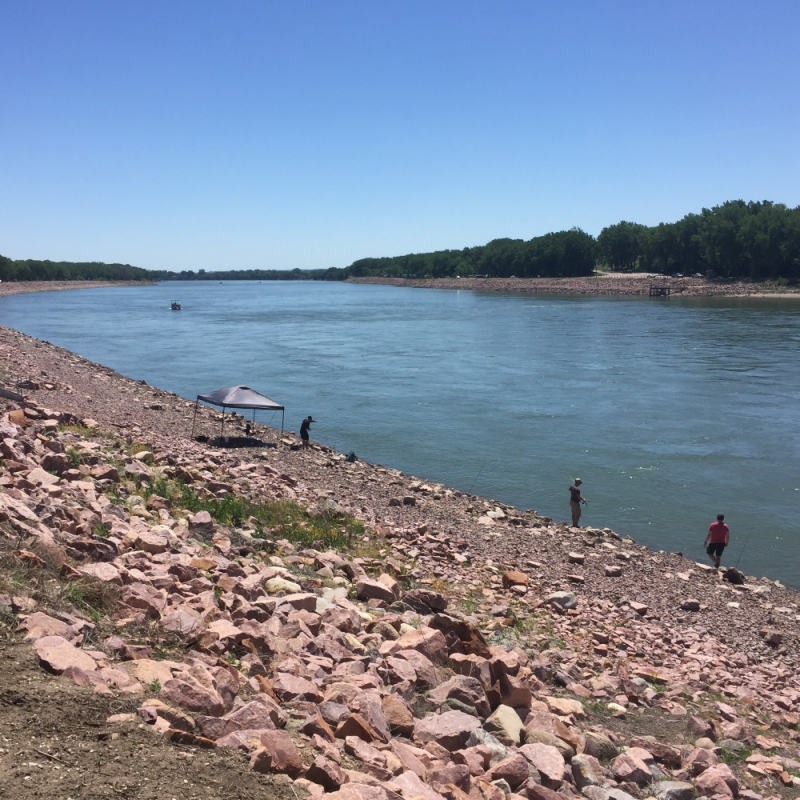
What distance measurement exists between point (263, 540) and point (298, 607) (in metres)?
3.22

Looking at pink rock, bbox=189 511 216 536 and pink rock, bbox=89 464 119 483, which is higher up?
pink rock, bbox=89 464 119 483

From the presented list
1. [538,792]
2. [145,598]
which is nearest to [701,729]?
[538,792]

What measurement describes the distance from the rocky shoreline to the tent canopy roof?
217 inches

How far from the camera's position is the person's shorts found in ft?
49.9

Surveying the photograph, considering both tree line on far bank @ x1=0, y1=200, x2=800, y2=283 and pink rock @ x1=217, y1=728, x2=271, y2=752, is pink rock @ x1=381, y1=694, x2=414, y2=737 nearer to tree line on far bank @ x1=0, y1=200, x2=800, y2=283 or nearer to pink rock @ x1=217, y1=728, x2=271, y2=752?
pink rock @ x1=217, y1=728, x2=271, y2=752

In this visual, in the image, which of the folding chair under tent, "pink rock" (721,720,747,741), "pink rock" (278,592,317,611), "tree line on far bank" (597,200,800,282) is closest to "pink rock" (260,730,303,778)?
"pink rock" (278,592,317,611)

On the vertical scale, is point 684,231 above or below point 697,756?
above

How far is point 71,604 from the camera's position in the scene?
21.9 ft

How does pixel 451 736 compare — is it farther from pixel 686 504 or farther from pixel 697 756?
pixel 686 504

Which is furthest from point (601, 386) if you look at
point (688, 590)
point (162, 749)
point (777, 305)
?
point (777, 305)

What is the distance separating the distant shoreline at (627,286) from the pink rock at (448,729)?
354 feet

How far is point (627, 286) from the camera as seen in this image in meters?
129

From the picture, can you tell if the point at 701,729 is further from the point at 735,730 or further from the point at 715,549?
the point at 715,549

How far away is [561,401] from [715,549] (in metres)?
18.7
